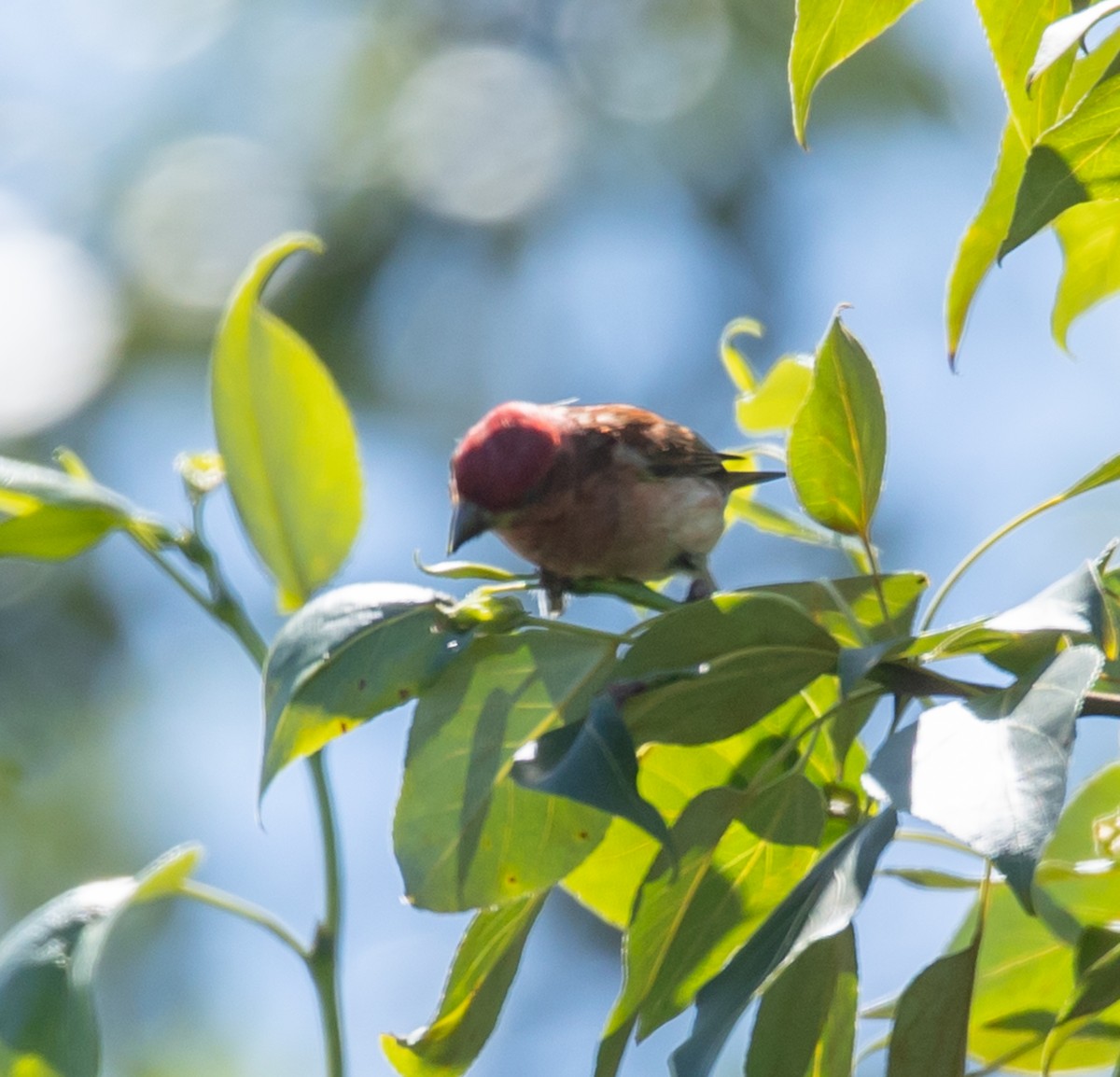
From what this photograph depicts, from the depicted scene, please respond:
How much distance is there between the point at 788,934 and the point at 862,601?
562mm

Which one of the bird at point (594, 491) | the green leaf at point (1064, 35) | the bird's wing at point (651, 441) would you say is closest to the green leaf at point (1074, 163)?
the green leaf at point (1064, 35)

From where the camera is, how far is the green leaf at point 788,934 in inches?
48.4

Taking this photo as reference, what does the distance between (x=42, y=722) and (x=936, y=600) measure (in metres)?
5.90

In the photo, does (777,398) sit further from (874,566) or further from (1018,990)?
(1018,990)

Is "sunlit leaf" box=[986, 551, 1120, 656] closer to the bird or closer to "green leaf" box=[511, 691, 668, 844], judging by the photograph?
"green leaf" box=[511, 691, 668, 844]

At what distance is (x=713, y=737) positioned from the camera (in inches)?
57.0

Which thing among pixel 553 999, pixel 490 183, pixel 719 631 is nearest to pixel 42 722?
pixel 553 999

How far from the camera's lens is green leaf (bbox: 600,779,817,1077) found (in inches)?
56.2

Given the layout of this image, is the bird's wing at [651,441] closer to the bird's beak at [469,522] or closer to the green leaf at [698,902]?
the bird's beak at [469,522]

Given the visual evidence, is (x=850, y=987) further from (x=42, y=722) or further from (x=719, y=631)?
(x=42, y=722)

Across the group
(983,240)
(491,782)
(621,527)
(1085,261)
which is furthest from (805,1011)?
(621,527)

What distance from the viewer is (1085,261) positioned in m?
1.72

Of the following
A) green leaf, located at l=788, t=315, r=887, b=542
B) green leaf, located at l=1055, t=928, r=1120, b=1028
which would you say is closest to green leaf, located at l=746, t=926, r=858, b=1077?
green leaf, located at l=1055, t=928, r=1120, b=1028

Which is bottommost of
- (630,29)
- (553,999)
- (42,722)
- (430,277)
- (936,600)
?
(553,999)
